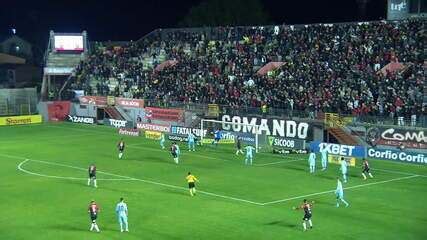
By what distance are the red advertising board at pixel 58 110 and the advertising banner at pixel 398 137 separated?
1477 inches

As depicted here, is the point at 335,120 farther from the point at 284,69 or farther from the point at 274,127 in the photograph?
the point at 284,69

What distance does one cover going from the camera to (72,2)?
11862 cm

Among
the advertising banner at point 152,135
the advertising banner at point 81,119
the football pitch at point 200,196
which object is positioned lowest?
the football pitch at point 200,196

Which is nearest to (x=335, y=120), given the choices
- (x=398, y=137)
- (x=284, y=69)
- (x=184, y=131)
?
(x=398, y=137)

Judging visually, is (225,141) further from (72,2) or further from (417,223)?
(72,2)

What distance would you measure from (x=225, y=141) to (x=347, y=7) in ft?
150

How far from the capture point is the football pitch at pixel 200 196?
27156 millimetres

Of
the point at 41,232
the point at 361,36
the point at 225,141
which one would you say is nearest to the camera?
the point at 41,232

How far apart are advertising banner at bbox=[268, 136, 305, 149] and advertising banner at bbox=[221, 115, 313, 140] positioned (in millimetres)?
1045

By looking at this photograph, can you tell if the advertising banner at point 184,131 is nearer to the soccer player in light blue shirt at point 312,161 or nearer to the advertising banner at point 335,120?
the advertising banner at point 335,120

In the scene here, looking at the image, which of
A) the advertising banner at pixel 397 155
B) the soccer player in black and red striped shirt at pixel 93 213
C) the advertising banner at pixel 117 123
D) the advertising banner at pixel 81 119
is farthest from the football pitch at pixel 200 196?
the advertising banner at pixel 81 119

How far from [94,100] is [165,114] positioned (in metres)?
11.8

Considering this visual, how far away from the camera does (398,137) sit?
1849 inches

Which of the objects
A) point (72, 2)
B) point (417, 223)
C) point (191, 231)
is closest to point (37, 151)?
point (191, 231)
